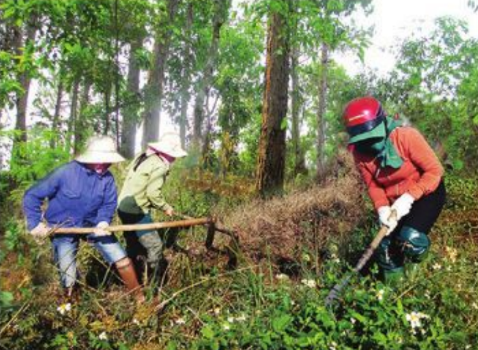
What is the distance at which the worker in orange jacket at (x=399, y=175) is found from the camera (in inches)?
146

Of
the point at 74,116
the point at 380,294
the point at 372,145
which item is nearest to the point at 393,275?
the point at 380,294

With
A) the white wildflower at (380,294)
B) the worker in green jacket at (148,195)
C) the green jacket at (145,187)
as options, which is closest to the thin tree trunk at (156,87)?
the worker in green jacket at (148,195)

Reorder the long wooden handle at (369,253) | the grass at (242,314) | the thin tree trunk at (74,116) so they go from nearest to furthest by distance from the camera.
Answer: the grass at (242,314), the long wooden handle at (369,253), the thin tree trunk at (74,116)

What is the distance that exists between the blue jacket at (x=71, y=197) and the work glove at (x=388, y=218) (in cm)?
241

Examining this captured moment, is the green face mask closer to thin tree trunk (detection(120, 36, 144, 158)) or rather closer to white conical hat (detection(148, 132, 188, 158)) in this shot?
white conical hat (detection(148, 132, 188, 158))

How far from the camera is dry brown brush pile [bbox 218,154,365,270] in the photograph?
5516 millimetres

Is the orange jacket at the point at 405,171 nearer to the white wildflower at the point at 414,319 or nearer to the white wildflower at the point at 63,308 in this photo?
the white wildflower at the point at 414,319

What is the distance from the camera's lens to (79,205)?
167 inches

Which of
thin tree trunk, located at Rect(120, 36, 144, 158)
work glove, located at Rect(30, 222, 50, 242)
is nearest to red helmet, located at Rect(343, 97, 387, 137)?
work glove, located at Rect(30, 222, 50, 242)

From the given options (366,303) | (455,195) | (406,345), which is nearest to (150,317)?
(366,303)

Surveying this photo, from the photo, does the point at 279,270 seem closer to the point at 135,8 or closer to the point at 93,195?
the point at 93,195

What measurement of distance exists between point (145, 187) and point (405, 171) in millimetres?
2484

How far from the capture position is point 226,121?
53.5 feet

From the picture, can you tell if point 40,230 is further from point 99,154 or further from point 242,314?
point 242,314
